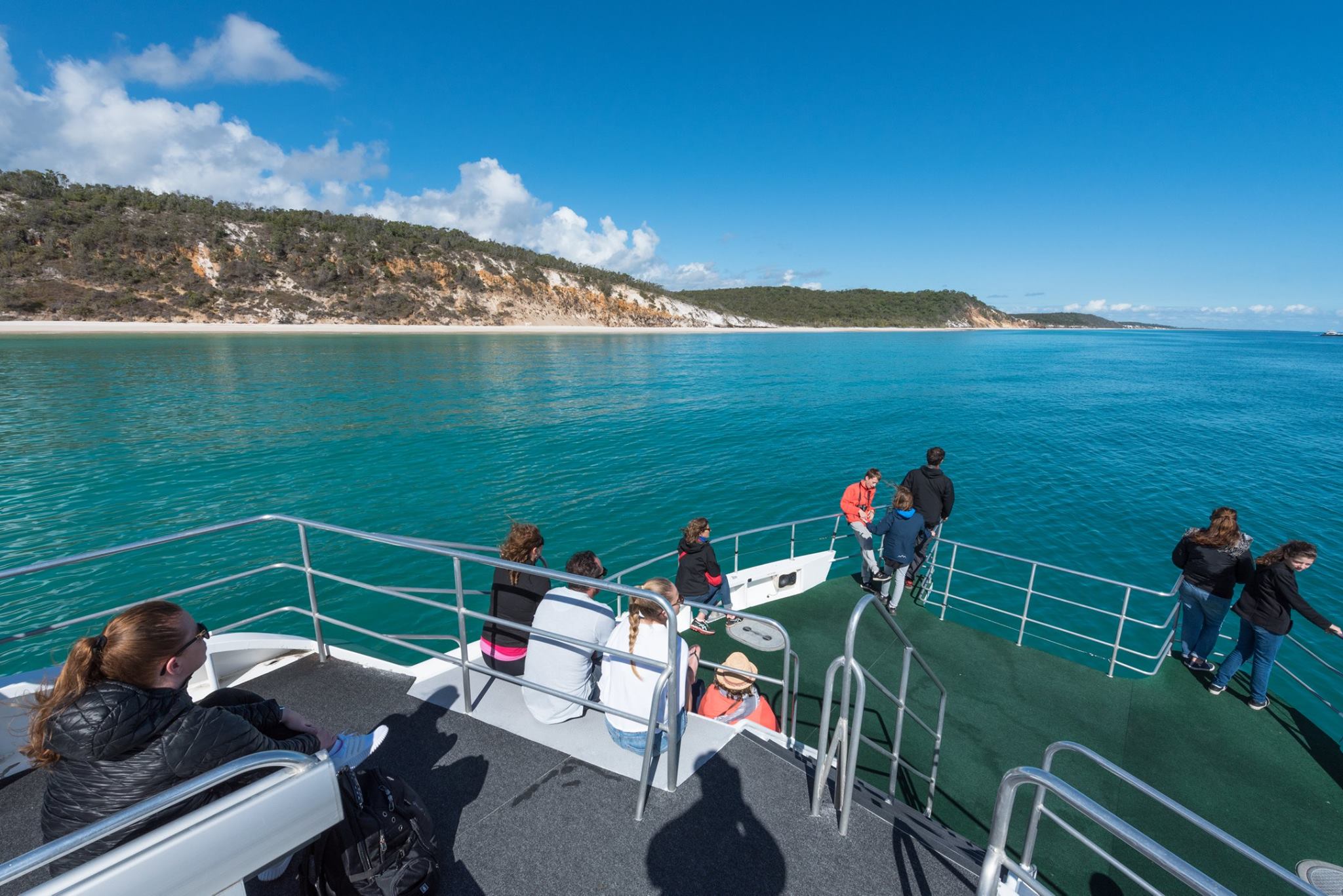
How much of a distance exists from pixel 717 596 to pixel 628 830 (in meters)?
4.32

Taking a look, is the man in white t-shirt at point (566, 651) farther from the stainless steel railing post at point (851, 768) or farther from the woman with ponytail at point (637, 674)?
the stainless steel railing post at point (851, 768)

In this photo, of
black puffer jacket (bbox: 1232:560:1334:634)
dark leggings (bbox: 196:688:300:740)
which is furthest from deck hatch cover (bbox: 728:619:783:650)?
dark leggings (bbox: 196:688:300:740)

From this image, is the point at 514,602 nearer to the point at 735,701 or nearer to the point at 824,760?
the point at 735,701

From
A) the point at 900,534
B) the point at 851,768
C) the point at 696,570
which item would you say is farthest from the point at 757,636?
the point at 851,768

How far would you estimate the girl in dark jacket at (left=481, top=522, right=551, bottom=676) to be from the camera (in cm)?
426

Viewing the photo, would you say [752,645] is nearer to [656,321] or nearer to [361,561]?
[361,561]

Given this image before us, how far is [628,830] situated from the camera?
3203 mm

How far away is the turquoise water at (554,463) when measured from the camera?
1283cm

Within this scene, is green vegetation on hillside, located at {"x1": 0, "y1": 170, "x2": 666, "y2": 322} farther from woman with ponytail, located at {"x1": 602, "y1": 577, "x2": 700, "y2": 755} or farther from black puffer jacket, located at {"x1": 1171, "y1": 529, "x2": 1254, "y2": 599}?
black puffer jacket, located at {"x1": 1171, "y1": 529, "x2": 1254, "y2": 599}

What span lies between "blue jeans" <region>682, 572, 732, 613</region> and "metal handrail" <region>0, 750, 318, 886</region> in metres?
4.92

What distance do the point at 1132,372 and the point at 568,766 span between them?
84380 mm

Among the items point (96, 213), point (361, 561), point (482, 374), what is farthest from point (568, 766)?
point (96, 213)

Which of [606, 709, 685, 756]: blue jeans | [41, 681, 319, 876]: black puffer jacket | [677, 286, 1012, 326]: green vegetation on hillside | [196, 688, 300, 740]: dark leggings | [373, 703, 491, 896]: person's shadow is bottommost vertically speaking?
[373, 703, 491, 896]: person's shadow

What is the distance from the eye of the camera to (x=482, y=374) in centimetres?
4384
